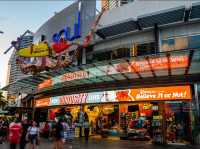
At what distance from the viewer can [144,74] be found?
20719 mm

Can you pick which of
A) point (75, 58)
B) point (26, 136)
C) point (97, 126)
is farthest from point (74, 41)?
point (26, 136)

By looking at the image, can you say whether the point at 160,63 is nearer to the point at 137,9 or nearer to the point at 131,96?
the point at 131,96

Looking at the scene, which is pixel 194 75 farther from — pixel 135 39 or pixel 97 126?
pixel 97 126

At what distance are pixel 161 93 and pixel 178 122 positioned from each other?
2777 millimetres

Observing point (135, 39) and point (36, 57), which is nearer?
point (135, 39)

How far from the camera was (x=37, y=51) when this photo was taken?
2753 centimetres

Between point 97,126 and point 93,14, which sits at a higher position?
point 93,14

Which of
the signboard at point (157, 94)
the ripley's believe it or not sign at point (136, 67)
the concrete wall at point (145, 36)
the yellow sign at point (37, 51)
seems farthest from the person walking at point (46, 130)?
the concrete wall at point (145, 36)

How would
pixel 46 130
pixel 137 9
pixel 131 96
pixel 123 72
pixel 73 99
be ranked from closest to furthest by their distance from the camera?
pixel 123 72 < pixel 131 96 < pixel 137 9 < pixel 73 99 < pixel 46 130

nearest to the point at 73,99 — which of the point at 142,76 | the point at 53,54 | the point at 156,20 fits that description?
the point at 53,54

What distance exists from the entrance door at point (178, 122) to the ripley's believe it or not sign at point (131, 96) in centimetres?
172

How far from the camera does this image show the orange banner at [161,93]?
61.7 ft

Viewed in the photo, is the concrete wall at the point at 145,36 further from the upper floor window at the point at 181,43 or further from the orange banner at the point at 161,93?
the orange banner at the point at 161,93

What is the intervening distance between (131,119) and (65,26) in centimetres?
1171
